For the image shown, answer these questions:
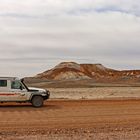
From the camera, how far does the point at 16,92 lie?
28938 millimetres

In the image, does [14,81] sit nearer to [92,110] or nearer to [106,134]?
[92,110]

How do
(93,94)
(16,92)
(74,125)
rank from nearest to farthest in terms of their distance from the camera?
1. (74,125)
2. (16,92)
3. (93,94)

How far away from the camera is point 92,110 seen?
2661cm

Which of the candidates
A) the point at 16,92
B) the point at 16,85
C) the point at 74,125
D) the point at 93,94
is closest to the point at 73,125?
the point at 74,125

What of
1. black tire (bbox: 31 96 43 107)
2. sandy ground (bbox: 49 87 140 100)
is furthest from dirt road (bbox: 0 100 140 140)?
sandy ground (bbox: 49 87 140 100)

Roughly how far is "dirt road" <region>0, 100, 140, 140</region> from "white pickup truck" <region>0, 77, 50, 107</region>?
147 inches

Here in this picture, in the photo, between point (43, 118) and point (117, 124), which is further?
point (43, 118)

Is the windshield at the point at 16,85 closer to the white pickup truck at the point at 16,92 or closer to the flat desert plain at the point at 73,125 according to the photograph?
the white pickup truck at the point at 16,92

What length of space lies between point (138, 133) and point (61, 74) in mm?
116345

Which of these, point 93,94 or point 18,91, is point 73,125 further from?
point 93,94

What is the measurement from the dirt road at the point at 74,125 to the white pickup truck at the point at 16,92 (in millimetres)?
3738

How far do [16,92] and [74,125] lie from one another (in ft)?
32.3

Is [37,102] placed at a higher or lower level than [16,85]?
lower

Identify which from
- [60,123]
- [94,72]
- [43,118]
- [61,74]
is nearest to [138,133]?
[60,123]
